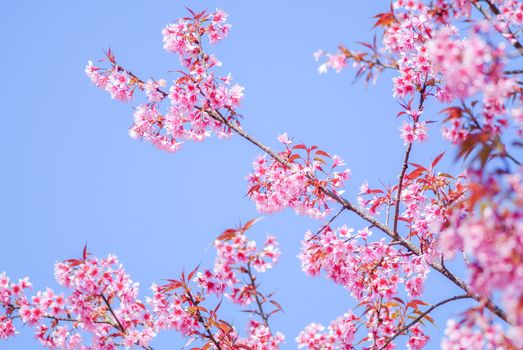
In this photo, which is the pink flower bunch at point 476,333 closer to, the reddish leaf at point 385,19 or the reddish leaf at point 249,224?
the reddish leaf at point 249,224

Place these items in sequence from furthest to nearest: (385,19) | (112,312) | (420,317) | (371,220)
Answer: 1. (112,312)
2. (371,220)
3. (385,19)
4. (420,317)

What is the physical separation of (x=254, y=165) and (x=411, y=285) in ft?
7.58

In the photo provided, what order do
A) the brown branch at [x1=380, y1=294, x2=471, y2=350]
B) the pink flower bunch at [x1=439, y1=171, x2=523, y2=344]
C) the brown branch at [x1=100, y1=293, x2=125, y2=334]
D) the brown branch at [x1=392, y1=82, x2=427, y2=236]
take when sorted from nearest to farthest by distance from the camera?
the pink flower bunch at [x1=439, y1=171, x2=523, y2=344], the brown branch at [x1=380, y1=294, x2=471, y2=350], the brown branch at [x1=392, y1=82, x2=427, y2=236], the brown branch at [x1=100, y1=293, x2=125, y2=334]

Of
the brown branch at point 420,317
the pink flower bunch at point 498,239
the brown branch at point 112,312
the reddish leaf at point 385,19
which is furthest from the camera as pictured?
the brown branch at point 112,312

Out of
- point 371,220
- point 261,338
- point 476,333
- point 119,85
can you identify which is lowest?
point 476,333

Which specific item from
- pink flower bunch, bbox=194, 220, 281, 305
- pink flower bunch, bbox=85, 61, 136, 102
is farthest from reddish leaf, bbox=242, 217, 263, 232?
pink flower bunch, bbox=85, 61, 136, 102

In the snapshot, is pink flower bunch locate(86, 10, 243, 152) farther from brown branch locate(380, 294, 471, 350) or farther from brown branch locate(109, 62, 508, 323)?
brown branch locate(380, 294, 471, 350)

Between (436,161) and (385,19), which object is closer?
(385,19)

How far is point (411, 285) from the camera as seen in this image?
6297mm

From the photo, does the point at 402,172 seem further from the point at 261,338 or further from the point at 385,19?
the point at 261,338

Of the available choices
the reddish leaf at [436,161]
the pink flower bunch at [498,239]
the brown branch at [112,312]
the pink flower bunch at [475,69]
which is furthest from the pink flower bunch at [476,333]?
the brown branch at [112,312]

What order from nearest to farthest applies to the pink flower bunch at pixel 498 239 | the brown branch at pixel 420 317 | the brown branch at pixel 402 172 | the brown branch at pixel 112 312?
the pink flower bunch at pixel 498 239
the brown branch at pixel 420 317
the brown branch at pixel 402 172
the brown branch at pixel 112 312

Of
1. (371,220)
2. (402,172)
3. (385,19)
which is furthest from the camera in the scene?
(371,220)

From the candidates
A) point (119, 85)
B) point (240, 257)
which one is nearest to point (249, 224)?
point (240, 257)
